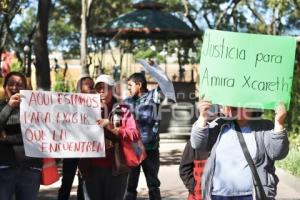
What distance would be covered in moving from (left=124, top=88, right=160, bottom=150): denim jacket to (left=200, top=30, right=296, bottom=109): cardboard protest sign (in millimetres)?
3602

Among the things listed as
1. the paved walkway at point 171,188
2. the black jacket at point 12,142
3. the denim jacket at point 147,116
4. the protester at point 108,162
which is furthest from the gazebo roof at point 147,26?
the black jacket at point 12,142

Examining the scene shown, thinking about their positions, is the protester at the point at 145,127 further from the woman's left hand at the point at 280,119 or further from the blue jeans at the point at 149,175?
the woman's left hand at the point at 280,119

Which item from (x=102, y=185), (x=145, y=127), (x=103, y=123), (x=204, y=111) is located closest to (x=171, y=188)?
(x=145, y=127)

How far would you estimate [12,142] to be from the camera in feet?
17.5

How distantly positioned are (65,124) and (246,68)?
1.76 m

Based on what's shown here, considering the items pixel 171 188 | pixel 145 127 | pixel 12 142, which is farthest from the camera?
pixel 171 188

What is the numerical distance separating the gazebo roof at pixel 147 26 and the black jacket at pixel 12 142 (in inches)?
652

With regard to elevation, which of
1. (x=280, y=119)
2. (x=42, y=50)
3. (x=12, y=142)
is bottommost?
(x=12, y=142)

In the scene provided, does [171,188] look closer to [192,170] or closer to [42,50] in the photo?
[42,50]

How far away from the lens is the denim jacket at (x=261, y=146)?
434 centimetres

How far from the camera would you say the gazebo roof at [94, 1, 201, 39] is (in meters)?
21.9

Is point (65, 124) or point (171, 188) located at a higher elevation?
point (65, 124)

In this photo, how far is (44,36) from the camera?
14.0 m

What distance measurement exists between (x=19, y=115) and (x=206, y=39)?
173 cm
